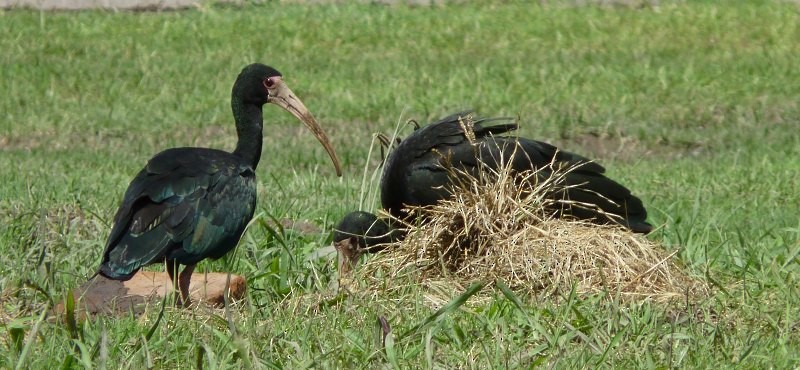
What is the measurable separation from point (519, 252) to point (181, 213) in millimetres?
1204

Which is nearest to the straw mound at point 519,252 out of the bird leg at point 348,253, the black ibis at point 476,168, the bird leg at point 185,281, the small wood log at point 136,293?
the bird leg at point 348,253

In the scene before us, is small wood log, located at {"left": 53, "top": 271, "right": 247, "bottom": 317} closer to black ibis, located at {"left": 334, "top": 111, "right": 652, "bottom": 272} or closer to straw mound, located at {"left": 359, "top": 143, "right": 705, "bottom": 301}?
straw mound, located at {"left": 359, "top": 143, "right": 705, "bottom": 301}

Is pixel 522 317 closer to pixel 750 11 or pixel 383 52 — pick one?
pixel 383 52

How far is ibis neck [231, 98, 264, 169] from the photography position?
5688 mm

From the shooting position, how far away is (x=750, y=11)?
12.9m

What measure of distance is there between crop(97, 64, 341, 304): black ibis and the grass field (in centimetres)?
18

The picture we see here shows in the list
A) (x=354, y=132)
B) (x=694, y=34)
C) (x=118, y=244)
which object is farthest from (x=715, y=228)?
(x=694, y=34)

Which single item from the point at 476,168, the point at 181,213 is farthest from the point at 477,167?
the point at 181,213

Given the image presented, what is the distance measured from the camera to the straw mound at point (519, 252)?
16.2 feet

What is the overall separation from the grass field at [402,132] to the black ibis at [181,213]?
183 millimetres

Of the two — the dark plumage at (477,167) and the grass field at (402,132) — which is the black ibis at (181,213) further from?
the dark plumage at (477,167)

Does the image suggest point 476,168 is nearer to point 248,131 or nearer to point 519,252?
point 519,252

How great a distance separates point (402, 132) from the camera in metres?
9.48

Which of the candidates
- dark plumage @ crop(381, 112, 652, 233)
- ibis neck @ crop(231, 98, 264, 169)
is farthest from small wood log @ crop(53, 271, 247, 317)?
dark plumage @ crop(381, 112, 652, 233)
